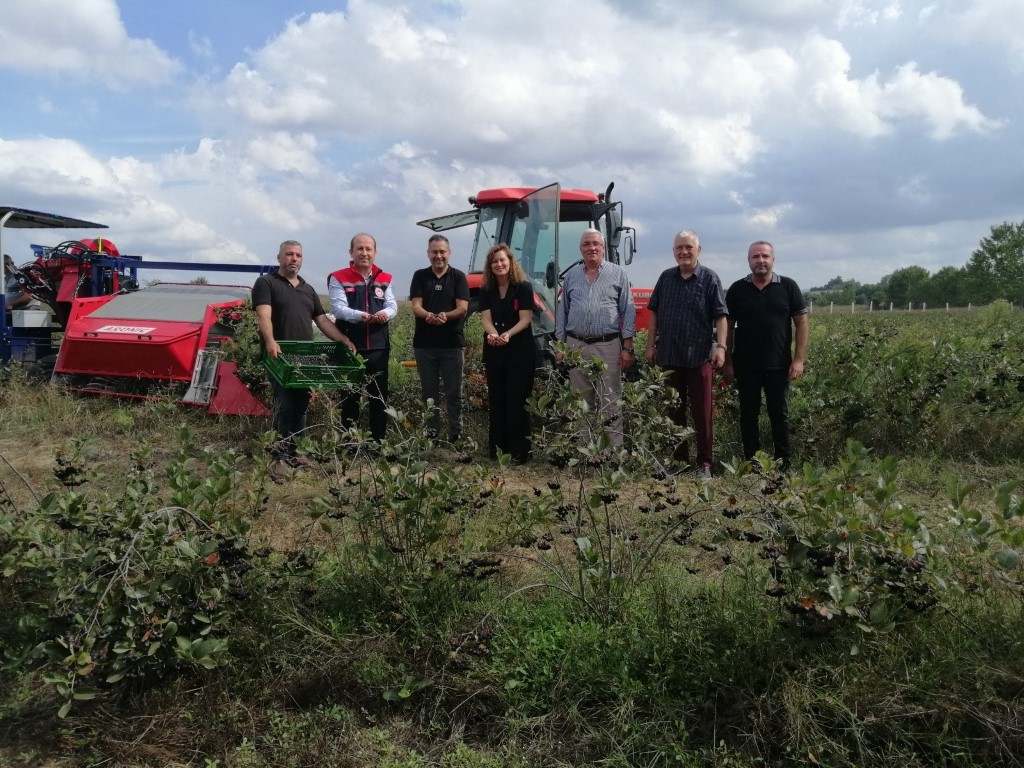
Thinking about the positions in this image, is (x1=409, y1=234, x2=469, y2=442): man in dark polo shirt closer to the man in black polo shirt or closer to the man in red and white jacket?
the man in red and white jacket

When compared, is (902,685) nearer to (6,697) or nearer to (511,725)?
(511,725)

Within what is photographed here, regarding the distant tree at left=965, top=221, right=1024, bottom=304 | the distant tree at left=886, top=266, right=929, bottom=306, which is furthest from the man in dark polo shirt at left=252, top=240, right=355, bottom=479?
the distant tree at left=886, top=266, right=929, bottom=306

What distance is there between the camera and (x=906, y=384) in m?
6.33

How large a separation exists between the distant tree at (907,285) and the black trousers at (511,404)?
7564 centimetres

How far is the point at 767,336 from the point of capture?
5645 millimetres

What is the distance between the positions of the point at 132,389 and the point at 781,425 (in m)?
6.49

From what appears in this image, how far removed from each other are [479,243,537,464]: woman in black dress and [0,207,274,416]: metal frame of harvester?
8.13ft

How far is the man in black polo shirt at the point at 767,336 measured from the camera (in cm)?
565

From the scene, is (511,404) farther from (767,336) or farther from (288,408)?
(767,336)

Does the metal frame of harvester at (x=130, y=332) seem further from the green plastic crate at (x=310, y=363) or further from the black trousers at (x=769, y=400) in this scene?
the black trousers at (x=769, y=400)

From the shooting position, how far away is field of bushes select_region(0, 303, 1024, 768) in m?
2.51

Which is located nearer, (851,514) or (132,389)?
(851,514)

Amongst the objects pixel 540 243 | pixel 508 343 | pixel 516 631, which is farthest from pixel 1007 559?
pixel 540 243

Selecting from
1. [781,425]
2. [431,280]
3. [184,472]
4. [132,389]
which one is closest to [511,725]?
[184,472]
